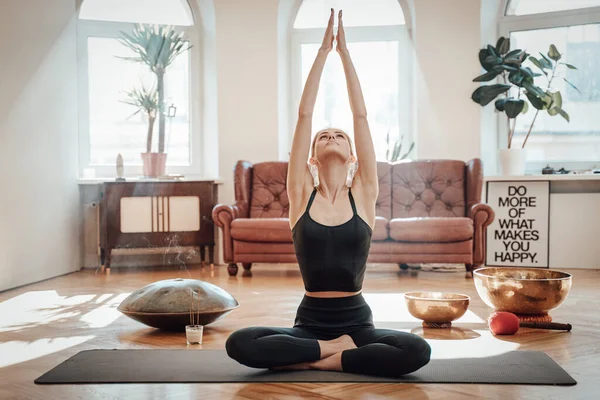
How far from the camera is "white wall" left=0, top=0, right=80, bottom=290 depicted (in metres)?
5.09

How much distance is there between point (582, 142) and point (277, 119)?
9.21 feet

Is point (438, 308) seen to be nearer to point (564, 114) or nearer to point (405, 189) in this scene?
point (405, 189)

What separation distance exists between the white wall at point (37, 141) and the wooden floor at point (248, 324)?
0.89 ft

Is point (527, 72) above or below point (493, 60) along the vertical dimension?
below

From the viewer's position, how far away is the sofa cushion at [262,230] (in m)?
5.71

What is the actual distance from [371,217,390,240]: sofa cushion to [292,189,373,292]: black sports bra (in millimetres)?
3048

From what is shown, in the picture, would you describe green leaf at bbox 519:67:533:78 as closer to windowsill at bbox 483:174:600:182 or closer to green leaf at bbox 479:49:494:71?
green leaf at bbox 479:49:494:71

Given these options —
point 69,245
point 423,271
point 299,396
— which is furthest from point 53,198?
point 299,396

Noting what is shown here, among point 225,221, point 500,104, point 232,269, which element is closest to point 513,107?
point 500,104

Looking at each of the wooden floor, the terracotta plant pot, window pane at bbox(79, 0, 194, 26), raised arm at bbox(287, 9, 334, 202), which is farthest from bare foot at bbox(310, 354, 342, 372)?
window pane at bbox(79, 0, 194, 26)

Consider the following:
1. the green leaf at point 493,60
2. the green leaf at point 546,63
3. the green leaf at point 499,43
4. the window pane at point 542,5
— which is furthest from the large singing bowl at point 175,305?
the window pane at point 542,5

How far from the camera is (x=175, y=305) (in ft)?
11.4

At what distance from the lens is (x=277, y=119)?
6648 mm

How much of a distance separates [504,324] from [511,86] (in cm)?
336
